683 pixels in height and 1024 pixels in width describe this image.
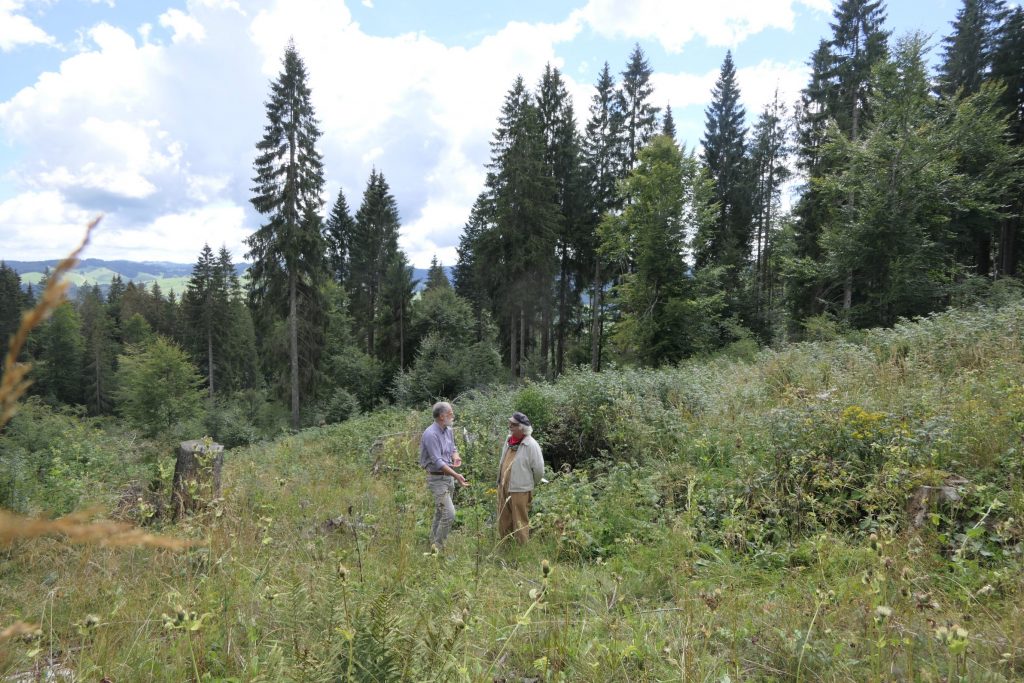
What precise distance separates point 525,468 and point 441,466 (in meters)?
1.03

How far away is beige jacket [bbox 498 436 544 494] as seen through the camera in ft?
20.9

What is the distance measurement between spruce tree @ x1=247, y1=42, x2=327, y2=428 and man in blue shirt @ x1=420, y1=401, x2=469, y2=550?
65.8ft

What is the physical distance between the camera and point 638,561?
4.90 meters

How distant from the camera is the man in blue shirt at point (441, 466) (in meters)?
6.19

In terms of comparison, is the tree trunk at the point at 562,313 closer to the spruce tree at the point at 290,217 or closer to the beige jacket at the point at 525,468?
the spruce tree at the point at 290,217

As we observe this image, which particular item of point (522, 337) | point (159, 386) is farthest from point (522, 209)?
point (159, 386)

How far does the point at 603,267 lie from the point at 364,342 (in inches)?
795

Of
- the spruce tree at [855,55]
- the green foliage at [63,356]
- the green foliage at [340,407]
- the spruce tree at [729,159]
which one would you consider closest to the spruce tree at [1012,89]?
the spruce tree at [855,55]

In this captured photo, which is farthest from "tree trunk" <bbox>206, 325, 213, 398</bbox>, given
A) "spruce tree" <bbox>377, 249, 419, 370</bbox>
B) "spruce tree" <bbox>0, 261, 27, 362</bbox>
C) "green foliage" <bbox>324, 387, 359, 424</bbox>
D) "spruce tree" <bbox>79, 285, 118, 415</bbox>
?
"green foliage" <bbox>324, 387, 359, 424</bbox>

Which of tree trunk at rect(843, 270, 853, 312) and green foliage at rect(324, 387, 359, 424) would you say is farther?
green foliage at rect(324, 387, 359, 424)

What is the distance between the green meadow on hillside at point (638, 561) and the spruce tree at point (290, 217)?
15.8 meters

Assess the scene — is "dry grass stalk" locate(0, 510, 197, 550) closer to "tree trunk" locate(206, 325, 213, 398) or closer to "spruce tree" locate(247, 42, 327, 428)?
"spruce tree" locate(247, 42, 327, 428)

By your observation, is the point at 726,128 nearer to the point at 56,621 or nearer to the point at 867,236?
the point at 867,236

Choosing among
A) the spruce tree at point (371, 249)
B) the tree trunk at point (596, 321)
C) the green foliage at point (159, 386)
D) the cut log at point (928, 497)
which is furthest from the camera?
the spruce tree at point (371, 249)
